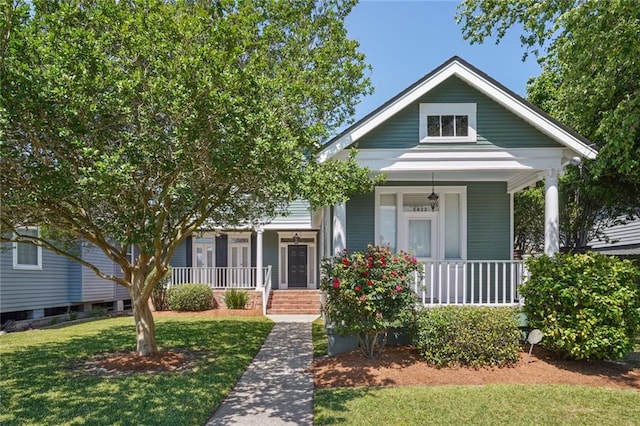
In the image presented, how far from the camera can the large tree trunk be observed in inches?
327

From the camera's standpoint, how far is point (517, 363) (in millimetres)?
7621

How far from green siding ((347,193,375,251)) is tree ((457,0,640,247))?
539 centimetres

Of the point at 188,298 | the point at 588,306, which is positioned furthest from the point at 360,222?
the point at 188,298

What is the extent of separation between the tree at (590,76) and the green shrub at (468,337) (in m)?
4.99

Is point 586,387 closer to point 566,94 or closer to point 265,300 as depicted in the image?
point 566,94

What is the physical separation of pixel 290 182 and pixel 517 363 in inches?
201

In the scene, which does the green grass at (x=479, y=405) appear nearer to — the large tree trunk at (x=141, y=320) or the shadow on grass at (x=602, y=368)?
the shadow on grass at (x=602, y=368)

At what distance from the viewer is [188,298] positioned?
16.3 m

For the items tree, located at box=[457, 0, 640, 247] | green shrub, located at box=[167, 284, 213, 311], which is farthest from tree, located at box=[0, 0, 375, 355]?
green shrub, located at box=[167, 284, 213, 311]

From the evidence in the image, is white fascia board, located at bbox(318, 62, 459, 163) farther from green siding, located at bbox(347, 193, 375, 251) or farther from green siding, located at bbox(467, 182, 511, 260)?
green siding, located at bbox(467, 182, 511, 260)

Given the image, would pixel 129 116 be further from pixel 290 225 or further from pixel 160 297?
pixel 290 225

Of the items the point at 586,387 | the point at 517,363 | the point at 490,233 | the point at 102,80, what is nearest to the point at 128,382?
the point at 102,80

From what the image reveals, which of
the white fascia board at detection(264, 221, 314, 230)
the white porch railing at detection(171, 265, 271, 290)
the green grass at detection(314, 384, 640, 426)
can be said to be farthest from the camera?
the white fascia board at detection(264, 221, 314, 230)

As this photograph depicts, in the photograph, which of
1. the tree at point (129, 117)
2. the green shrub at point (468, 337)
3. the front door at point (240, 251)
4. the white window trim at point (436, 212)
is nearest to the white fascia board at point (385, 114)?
the tree at point (129, 117)
